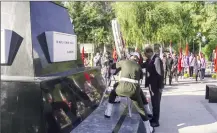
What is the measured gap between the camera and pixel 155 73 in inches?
243

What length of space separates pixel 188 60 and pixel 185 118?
10.8m

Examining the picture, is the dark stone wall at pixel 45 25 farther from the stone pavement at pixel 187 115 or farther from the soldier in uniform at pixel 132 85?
the stone pavement at pixel 187 115

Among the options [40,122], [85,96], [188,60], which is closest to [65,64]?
[85,96]

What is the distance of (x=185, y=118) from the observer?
7.07 m

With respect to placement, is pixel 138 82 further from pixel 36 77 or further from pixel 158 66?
pixel 36 77

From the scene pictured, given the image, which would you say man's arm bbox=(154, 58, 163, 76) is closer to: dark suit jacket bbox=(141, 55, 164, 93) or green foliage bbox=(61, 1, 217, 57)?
dark suit jacket bbox=(141, 55, 164, 93)

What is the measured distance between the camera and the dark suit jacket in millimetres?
6109

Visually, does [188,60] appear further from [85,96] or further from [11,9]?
→ [11,9]

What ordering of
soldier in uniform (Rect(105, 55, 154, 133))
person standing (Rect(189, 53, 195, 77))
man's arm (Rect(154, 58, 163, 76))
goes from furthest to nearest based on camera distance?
1. person standing (Rect(189, 53, 195, 77))
2. man's arm (Rect(154, 58, 163, 76))
3. soldier in uniform (Rect(105, 55, 154, 133))

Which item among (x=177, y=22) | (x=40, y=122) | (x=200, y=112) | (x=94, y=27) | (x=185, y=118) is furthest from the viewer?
(x=94, y=27)

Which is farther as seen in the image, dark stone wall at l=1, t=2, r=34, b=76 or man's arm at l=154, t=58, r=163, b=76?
man's arm at l=154, t=58, r=163, b=76

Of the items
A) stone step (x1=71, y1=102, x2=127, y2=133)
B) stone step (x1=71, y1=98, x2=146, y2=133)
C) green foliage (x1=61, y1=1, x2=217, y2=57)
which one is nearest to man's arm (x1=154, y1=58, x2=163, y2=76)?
stone step (x1=71, y1=98, x2=146, y2=133)

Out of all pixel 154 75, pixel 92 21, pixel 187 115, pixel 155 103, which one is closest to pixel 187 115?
pixel 187 115

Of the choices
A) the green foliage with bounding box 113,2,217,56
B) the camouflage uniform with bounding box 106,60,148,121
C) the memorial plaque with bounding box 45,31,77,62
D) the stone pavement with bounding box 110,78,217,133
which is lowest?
the stone pavement with bounding box 110,78,217,133
